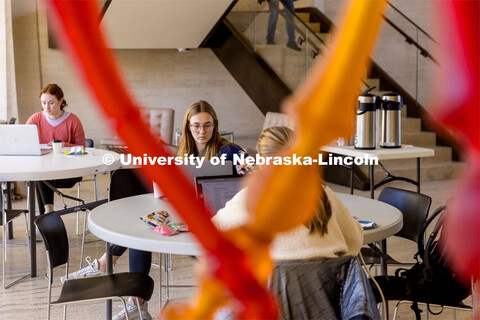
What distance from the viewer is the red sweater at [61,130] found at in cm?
503

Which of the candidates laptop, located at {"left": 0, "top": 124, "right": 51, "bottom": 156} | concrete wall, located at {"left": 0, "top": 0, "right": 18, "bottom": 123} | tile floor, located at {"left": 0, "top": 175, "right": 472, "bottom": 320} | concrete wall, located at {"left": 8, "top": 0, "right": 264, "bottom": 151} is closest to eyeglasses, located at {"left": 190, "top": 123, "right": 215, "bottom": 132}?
tile floor, located at {"left": 0, "top": 175, "right": 472, "bottom": 320}

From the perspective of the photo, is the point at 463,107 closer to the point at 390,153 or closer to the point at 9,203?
the point at 390,153

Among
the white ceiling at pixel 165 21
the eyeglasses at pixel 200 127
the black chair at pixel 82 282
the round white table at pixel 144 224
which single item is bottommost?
the black chair at pixel 82 282

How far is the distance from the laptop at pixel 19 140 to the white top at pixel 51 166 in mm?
91

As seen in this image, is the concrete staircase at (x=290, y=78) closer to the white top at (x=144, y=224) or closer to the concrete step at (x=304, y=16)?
the concrete step at (x=304, y=16)

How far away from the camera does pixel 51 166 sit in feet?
12.8

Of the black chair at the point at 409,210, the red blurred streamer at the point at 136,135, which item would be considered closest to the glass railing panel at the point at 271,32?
the black chair at the point at 409,210

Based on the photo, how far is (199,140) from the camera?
3.59 metres

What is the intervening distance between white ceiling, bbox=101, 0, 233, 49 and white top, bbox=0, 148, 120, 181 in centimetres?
258

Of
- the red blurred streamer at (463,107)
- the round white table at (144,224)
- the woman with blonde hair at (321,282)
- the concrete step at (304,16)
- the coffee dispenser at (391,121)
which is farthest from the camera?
the concrete step at (304,16)

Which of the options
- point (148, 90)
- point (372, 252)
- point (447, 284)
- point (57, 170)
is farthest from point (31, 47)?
point (447, 284)

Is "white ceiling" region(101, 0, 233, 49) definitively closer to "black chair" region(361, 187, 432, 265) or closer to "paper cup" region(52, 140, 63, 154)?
"paper cup" region(52, 140, 63, 154)

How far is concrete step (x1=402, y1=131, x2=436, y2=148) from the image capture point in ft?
25.4

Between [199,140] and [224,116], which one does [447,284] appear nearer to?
[199,140]
